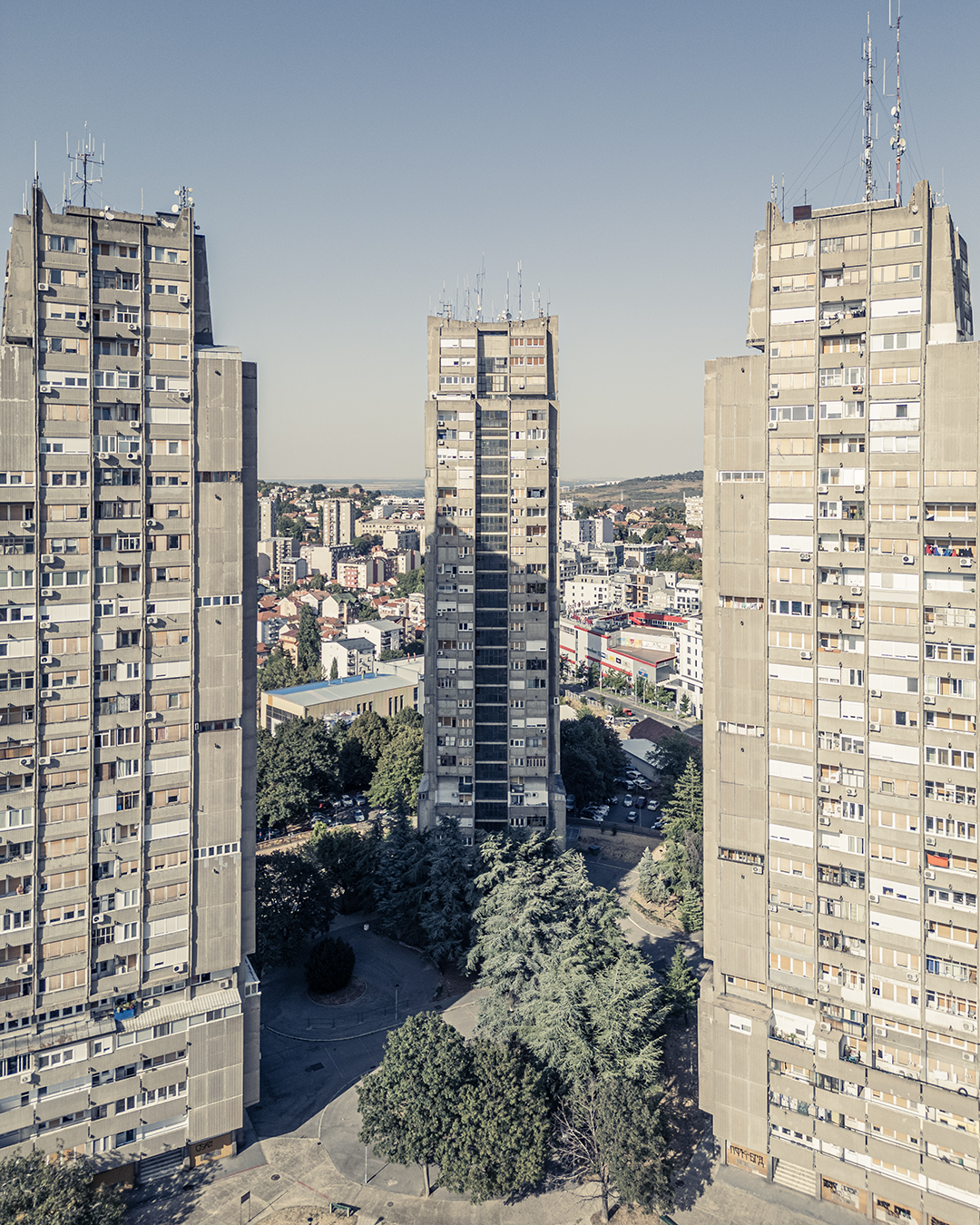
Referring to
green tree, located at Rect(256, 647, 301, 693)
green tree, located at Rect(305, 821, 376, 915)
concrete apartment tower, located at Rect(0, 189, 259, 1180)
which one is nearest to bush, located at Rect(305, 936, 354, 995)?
green tree, located at Rect(305, 821, 376, 915)

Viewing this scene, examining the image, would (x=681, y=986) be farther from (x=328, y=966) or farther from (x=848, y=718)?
(x=848, y=718)

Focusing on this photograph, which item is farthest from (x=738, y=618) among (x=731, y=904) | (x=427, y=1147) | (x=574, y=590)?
(x=574, y=590)

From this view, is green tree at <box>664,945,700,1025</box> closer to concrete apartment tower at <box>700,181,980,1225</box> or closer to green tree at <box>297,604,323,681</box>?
concrete apartment tower at <box>700,181,980,1225</box>

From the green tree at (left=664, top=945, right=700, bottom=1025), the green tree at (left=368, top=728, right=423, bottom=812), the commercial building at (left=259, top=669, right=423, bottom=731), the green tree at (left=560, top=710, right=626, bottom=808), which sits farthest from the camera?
the commercial building at (left=259, top=669, right=423, bottom=731)

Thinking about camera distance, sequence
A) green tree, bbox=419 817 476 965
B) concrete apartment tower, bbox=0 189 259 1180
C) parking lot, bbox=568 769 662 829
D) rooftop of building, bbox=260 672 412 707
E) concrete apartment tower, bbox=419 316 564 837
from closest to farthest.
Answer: concrete apartment tower, bbox=0 189 259 1180, green tree, bbox=419 817 476 965, concrete apartment tower, bbox=419 316 564 837, parking lot, bbox=568 769 662 829, rooftop of building, bbox=260 672 412 707

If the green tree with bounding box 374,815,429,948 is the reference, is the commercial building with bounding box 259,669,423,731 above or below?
above

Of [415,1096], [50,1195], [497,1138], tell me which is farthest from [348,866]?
[50,1195]
